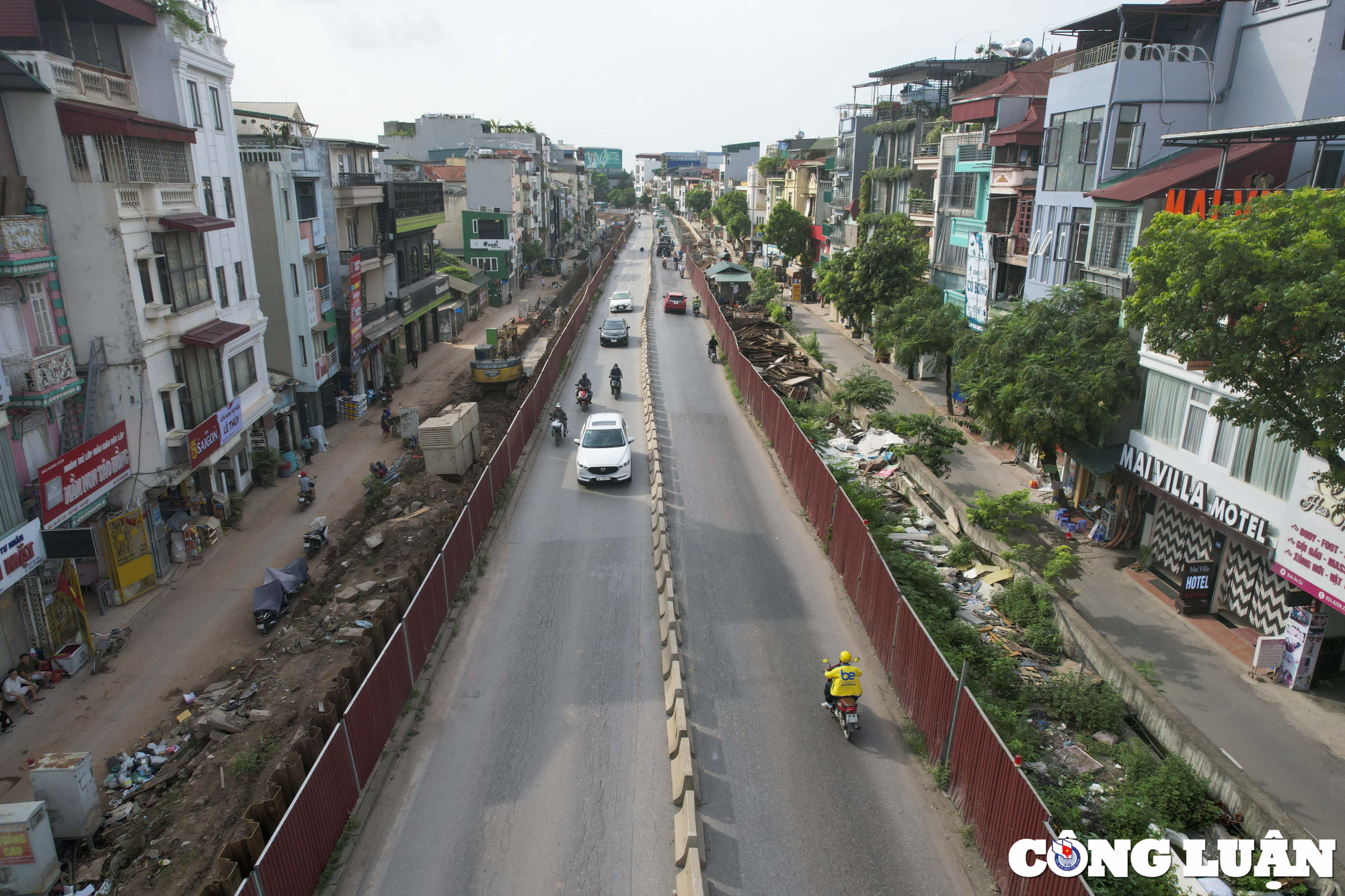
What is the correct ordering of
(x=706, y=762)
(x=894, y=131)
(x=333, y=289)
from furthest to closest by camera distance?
(x=894, y=131) < (x=333, y=289) < (x=706, y=762)

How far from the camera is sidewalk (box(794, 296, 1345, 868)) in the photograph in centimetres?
1368

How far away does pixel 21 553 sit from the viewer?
16.1m

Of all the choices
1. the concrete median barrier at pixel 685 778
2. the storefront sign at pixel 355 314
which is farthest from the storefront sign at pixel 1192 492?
the storefront sign at pixel 355 314

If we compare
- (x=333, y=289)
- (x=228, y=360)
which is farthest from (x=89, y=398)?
(x=333, y=289)

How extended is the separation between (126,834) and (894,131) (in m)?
49.8

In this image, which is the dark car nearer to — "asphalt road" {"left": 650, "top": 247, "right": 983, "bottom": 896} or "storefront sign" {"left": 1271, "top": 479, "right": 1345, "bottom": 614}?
"asphalt road" {"left": 650, "top": 247, "right": 983, "bottom": 896}

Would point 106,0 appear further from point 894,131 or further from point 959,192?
point 894,131

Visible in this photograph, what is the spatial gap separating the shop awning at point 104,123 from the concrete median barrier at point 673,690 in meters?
17.9

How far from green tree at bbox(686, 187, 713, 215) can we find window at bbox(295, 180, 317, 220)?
127m

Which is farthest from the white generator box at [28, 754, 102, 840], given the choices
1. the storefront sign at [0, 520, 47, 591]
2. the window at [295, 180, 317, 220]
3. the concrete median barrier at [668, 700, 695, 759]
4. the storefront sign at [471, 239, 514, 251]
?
the storefront sign at [471, 239, 514, 251]

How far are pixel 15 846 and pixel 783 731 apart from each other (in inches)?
448

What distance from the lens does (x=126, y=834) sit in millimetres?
12938

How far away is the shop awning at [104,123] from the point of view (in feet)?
59.8

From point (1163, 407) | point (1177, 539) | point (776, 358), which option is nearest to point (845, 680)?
point (1177, 539)
